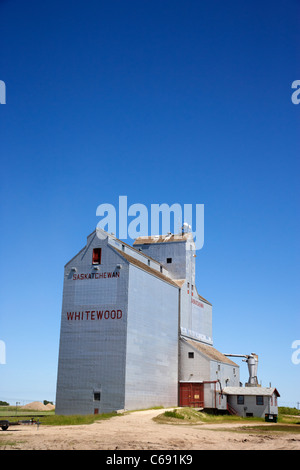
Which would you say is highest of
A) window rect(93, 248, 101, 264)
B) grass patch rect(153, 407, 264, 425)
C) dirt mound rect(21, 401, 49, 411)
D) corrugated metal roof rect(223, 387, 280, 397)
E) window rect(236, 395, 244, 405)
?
window rect(93, 248, 101, 264)

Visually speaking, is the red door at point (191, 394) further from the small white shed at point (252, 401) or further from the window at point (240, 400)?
the window at point (240, 400)

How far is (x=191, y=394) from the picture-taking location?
58.3 meters

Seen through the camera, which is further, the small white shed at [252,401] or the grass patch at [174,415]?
the small white shed at [252,401]

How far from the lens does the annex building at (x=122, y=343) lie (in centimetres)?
4806

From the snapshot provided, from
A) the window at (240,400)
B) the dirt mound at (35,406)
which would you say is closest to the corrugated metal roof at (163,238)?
the window at (240,400)

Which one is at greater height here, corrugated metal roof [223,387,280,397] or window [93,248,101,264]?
window [93,248,101,264]

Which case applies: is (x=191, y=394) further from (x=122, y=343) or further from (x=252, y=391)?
(x=122, y=343)

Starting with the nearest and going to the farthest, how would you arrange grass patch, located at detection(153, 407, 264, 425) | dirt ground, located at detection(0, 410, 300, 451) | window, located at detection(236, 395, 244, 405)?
dirt ground, located at detection(0, 410, 300, 451)
grass patch, located at detection(153, 407, 264, 425)
window, located at detection(236, 395, 244, 405)

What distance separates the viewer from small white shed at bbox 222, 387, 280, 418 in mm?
54094

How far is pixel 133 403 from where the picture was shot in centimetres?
4794

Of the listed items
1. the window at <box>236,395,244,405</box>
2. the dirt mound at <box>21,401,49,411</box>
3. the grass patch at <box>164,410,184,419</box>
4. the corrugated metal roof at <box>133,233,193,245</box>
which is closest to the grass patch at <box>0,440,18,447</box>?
the grass patch at <box>164,410,184,419</box>

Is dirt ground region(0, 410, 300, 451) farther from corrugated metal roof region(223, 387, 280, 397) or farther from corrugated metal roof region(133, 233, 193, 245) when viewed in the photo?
corrugated metal roof region(133, 233, 193, 245)

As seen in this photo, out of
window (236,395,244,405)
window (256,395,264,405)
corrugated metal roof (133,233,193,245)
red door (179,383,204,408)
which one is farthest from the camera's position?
corrugated metal roof (133,233,193,245)
